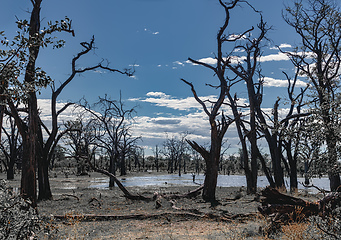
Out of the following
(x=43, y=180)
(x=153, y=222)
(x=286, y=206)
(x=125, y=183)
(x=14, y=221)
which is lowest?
(x=125, y=183)

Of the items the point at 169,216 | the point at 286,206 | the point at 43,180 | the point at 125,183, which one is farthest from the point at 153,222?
the point at 125,183

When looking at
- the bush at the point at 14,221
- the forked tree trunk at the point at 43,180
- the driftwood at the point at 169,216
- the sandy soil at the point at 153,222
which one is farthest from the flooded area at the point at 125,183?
the bush at the point at 14,221

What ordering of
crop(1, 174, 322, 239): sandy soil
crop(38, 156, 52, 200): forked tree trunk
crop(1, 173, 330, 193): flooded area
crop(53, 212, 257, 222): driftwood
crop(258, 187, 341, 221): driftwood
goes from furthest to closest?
1. crop(1, 173, 330, 193): flooded area
2. crop(38, 156, 52, 200): forked tree trunk
3. crop(53, 212, 257, 222): driftwood
4. crop(258, 187, 341, 221): driftwood
5. crop(1, 174, 322, 239): sandy soil

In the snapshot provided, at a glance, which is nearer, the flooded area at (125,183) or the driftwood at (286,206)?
the driftwood at (286,206)

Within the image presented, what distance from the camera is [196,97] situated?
18.2 m

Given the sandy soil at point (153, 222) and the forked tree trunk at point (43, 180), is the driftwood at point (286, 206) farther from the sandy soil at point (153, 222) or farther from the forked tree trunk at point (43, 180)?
the forked tree trunk at point (43, 180)

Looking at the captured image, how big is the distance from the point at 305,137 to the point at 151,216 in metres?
6.33

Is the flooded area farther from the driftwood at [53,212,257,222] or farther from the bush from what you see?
the bush

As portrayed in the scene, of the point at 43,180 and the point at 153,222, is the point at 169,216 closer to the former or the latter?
the point at 153,222

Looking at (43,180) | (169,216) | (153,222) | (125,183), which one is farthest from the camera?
(125,183)

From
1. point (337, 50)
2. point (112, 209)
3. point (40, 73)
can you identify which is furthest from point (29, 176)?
point (337, 50)

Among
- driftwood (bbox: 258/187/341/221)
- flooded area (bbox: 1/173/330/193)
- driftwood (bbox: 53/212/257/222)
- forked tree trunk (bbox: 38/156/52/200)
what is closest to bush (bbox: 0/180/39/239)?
driftwood (bbox: 53/212/257/222)

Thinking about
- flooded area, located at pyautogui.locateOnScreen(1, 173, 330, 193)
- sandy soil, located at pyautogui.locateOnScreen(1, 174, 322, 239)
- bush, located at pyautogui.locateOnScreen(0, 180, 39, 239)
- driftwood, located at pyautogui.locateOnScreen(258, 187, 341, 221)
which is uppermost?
Result: bush, located at pyautogui.locateOnScreen(0, 180, 39, 239)

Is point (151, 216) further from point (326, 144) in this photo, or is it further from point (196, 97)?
point (196, 97)
